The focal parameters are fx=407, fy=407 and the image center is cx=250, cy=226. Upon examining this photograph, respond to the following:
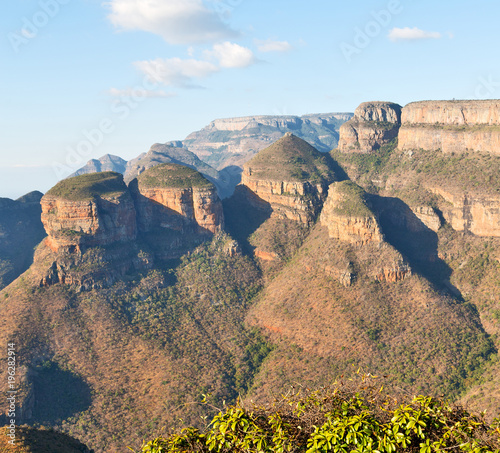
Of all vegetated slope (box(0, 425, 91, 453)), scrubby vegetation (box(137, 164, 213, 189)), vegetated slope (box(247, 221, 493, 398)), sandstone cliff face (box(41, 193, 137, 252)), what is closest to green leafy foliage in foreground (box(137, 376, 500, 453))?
vegetated slope (box(0, 425, 91, 453))

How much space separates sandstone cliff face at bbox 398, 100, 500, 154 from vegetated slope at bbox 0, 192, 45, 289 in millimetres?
104589

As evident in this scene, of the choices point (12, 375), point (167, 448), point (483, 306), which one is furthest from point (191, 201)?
point (167, 448)

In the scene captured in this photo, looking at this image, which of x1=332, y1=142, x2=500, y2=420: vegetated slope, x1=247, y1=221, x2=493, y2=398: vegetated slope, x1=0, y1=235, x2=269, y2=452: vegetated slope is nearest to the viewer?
x1=0, y1=235, x2=269, y2=452: vegetated slope

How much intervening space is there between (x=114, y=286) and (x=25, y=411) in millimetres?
27805

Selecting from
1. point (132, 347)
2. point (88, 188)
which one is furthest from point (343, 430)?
point (88, 188)

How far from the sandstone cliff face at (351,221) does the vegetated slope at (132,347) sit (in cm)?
2001

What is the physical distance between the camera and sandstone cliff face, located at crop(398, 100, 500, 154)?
8538 centimetres

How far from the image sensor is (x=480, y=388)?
53.0 m

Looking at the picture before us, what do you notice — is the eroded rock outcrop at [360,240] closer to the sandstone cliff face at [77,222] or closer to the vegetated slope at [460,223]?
the vegetated slope at [460,223]

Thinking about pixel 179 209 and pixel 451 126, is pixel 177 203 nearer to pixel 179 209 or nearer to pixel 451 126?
pixel 179 209

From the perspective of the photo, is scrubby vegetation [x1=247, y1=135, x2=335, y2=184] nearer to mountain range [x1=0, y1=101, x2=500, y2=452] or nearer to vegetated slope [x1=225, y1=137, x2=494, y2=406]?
mountain range [x1=0, y1=101, x2=500, y2=452]

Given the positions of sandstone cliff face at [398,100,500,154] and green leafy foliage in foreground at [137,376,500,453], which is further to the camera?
sandstone cliff face at [398,100,500,154]

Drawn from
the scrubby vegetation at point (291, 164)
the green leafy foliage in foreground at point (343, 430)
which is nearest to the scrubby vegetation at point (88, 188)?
the scrubby vegetation at point (291, 164)

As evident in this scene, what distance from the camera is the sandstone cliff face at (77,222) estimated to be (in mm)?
76500
